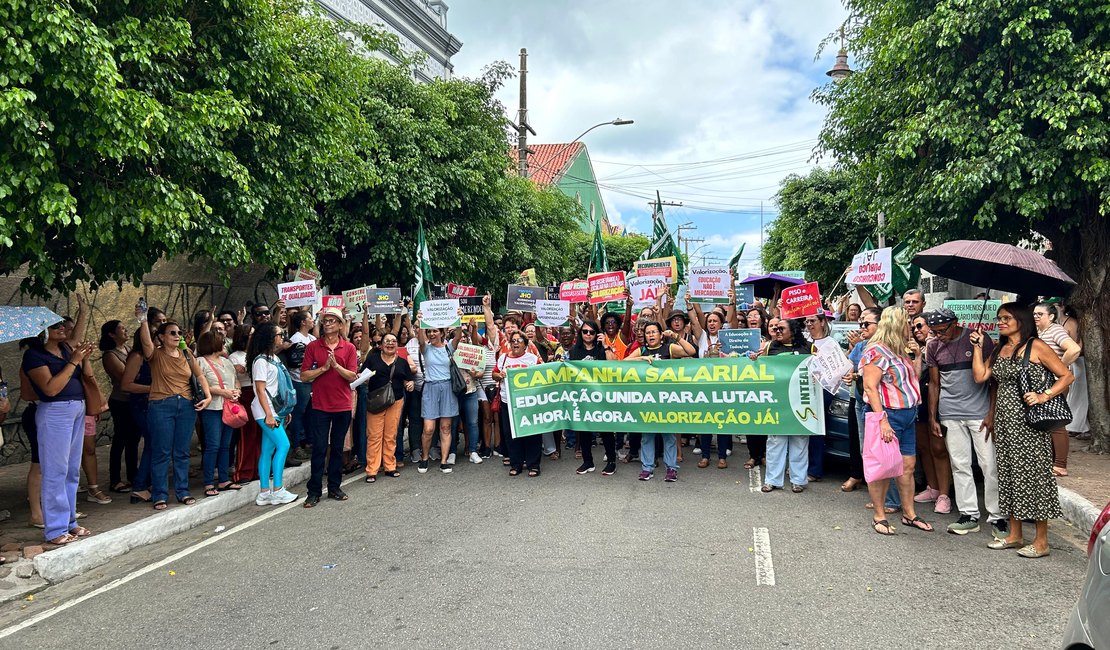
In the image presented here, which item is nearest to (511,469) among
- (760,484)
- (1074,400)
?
(760,484)

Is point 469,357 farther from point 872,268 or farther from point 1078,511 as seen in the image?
point 1078,511

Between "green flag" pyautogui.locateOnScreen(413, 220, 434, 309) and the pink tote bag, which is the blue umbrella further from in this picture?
the pink tote bag

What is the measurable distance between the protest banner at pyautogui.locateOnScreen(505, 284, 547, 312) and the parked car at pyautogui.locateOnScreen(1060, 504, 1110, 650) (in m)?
9.74

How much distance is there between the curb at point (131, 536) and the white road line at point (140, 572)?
450 mm

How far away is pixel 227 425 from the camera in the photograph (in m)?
7.82

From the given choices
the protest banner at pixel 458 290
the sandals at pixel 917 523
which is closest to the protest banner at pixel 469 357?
the sandals at pixel 917 523

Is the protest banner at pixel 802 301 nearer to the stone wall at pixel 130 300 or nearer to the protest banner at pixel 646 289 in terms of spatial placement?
the protest banner at pixel 646 289

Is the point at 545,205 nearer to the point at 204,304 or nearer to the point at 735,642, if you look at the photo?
the point at 204,304

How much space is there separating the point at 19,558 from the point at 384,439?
12.6ft

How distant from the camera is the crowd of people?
6078 mm

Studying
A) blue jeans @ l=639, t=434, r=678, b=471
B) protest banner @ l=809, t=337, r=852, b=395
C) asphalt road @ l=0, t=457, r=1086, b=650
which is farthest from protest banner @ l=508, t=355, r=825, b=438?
asphalt road @ l=0, t=457, r=1086, b=650

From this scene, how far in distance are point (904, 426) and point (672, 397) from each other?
104 inches

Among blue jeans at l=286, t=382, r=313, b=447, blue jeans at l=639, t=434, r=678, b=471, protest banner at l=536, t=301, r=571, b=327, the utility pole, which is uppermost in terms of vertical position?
the utility pole

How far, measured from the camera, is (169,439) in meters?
7.28
